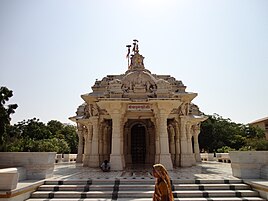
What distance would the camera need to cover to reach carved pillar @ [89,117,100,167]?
55.0 feet

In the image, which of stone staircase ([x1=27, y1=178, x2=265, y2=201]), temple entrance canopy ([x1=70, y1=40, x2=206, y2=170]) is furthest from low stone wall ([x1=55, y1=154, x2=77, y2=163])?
stone staircase ([x1=27, y1=178, x2=265, y2=201])

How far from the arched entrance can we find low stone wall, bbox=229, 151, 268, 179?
38.5ft

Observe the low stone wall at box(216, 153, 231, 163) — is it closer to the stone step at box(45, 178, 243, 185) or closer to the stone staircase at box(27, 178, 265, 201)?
the stone step at box(45, 178, 243, 185)

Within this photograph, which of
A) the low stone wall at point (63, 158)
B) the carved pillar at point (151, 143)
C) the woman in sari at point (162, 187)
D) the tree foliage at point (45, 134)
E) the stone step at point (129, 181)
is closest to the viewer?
the woman in sari at point (162, 187)

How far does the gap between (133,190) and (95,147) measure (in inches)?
359

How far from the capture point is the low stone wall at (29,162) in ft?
32.3

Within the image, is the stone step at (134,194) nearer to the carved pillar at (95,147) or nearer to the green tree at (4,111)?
the carved pillar at (95,147)

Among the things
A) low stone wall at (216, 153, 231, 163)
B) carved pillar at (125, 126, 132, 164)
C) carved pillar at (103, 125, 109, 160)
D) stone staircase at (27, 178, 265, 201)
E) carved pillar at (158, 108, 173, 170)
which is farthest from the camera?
low stone wall at (216, 153, 231, 163)

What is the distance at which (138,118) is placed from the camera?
17.6 m

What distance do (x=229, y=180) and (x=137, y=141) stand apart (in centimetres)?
1261

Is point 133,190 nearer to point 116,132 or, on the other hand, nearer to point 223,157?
point 116,132

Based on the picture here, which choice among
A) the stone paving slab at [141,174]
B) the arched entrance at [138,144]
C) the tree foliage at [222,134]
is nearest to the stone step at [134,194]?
the stone paving slab at [141,174]

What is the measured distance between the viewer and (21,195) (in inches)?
296

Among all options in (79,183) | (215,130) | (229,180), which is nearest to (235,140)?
(215,130)
